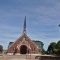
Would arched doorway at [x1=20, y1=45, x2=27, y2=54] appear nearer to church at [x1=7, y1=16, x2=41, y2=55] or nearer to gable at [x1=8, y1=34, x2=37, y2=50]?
church at [x1=7, y1=16, x2=41, y2=55]

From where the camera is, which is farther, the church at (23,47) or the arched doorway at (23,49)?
the arched doorway at (23,49)

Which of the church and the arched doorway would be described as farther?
the arched doorway

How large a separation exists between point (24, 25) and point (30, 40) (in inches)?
428

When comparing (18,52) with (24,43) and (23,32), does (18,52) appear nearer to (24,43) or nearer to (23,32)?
(24,43)

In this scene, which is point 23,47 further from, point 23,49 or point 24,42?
point 24,42

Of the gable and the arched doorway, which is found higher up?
the gable

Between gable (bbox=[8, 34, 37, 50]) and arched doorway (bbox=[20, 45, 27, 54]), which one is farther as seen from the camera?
arched doorway (bbox=[20, 45, 27, 54])

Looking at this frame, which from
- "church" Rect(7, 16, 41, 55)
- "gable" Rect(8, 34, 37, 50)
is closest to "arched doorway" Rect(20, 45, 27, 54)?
"church" Rect(7, 16, 41, 55)

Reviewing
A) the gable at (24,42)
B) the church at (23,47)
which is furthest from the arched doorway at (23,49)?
the gable at (24,42)

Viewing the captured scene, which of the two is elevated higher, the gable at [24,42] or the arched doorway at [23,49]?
the gable at [24,42]

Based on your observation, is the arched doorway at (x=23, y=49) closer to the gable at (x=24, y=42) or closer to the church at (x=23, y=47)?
the church at (x=23, y=47)

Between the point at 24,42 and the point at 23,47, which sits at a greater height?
the point at 24,42

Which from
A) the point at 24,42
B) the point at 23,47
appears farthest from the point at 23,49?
the point at 24,42

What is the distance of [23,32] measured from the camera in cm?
8088
